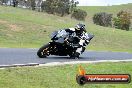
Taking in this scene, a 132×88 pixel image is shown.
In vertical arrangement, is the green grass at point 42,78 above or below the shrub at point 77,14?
above

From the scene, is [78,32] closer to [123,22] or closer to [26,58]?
[26,58]

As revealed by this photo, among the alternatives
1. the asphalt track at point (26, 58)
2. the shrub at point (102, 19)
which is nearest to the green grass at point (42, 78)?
the asphalt track at point (26, 58)

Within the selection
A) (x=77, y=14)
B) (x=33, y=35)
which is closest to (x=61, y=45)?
(x=33, y=35)

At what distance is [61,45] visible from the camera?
17.8m

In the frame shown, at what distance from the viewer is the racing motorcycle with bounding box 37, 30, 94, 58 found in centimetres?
1761

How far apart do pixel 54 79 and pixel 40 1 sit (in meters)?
94.2

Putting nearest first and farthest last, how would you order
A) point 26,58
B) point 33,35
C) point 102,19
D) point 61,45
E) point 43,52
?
point 26,58 → point 43,52 → point 61,45 → point 33,35 → point 102,19

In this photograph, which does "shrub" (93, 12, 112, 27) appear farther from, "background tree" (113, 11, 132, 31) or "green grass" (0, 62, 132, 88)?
"green grass" (0, 62, 132, 88)

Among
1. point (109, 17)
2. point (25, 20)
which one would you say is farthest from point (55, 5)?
point (25, 20)

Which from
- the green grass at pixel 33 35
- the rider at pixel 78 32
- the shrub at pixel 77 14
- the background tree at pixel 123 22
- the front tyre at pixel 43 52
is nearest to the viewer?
the front tyre at pixel 43 52

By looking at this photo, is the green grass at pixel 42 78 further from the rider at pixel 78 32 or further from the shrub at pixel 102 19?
the shrub at pixel 102 19

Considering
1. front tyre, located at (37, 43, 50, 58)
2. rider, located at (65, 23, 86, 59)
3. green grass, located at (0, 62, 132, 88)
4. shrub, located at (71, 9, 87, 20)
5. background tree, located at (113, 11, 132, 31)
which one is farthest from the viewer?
shrub, located at (71, 9, 87, 20)

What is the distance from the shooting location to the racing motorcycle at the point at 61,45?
17609mm

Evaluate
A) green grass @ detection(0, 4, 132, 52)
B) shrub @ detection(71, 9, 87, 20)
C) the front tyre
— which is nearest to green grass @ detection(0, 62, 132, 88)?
the front tyre
